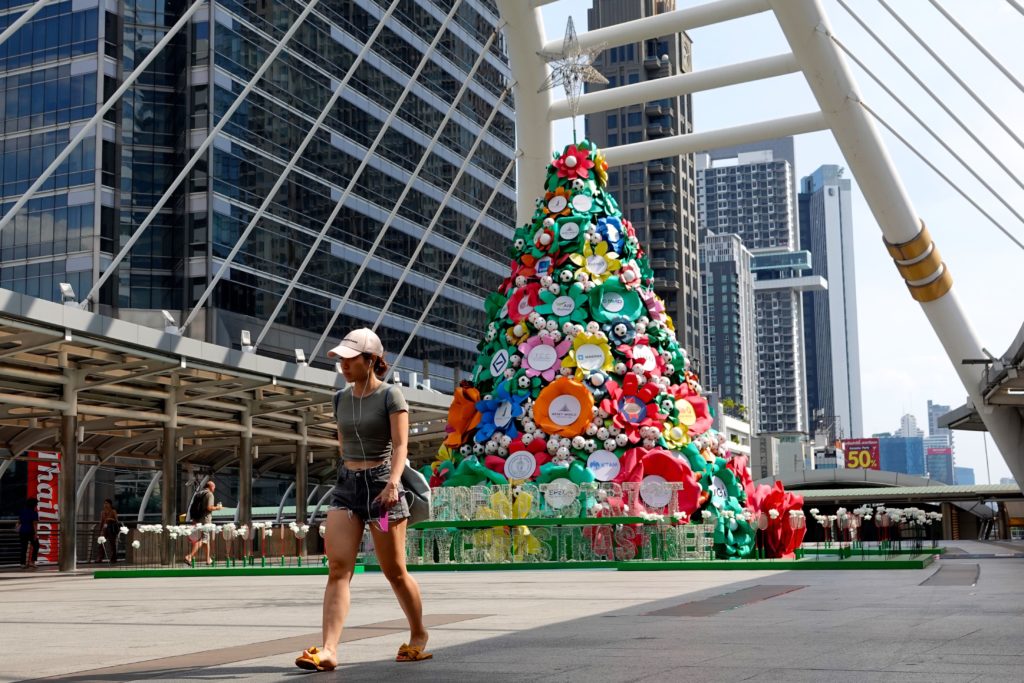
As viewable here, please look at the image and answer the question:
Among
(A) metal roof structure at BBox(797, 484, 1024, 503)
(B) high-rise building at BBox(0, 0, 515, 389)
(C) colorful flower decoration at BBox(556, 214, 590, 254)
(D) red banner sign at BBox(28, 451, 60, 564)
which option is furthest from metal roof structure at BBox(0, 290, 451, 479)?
(A) metal roof structure at BBox(797, 484, 1024, 503)

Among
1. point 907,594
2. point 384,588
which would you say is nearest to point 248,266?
point 384,588

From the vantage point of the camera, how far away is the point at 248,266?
62.8 meters

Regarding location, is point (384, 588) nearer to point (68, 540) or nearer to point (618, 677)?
point (618, 677)

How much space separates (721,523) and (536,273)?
19.7 ft

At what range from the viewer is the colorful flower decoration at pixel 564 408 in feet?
77.7

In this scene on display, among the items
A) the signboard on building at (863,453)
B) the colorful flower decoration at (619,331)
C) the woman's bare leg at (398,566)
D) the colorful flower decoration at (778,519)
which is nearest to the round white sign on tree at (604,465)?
the colorful flower decoration at (619,331)

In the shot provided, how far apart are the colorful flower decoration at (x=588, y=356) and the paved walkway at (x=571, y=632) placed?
9.23 metres

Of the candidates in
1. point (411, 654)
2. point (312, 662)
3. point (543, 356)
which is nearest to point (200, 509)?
point (543, 356)

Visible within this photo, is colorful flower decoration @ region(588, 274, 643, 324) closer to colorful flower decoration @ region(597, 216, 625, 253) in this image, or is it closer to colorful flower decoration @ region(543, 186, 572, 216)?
colorful flower decoration @ region(597, 216, 625, 253)

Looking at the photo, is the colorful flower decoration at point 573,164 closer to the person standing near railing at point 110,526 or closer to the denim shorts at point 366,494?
the person standing near railing at point 110,526

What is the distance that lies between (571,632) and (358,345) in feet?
7.97

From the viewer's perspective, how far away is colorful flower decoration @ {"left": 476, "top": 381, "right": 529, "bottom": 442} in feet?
79.9

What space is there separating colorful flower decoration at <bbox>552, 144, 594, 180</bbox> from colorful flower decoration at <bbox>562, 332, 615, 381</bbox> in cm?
353

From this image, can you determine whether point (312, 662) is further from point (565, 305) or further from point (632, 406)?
point (565, 305)
